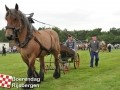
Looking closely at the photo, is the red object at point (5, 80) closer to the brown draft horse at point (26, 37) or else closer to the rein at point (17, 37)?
the brown draft horse at point (26, 37)

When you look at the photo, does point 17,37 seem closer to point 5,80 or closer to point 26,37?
point 26,37

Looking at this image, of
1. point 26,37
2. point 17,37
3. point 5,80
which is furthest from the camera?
point 26,37

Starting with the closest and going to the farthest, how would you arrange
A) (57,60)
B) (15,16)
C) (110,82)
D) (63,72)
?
(15,16)
(110,82)
(57,60)
(63,72)

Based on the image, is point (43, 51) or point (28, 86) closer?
point (28, 86)

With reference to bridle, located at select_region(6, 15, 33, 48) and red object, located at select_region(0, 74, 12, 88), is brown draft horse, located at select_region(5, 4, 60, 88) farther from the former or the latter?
red object, located at select_region(0, 74, 12, 88)

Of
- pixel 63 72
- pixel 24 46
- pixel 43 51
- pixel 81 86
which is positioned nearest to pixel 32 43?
pixel 24 46

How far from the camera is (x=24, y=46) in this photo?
1084cm

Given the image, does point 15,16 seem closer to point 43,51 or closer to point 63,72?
point 43,51

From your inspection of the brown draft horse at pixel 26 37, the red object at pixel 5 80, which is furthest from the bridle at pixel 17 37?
the red object at pixel 5 80

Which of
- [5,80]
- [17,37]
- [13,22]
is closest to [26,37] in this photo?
[17,37]

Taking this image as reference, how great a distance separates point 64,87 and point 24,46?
191cm

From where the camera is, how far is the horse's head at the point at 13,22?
10.1 metres

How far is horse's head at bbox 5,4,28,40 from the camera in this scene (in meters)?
10.1

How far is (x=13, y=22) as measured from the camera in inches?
406
